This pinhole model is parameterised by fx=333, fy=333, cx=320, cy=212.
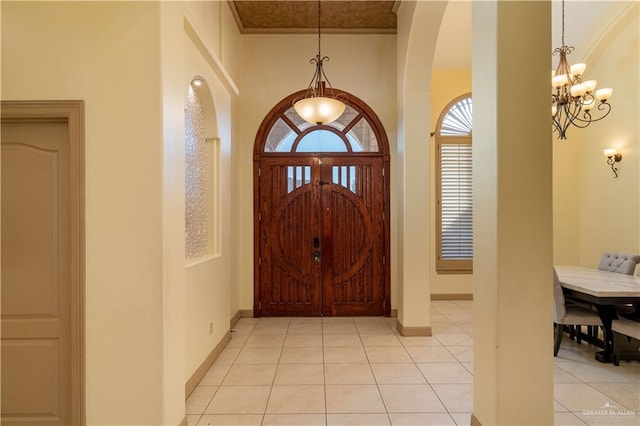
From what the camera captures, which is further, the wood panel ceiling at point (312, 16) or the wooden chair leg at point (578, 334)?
the wood panel ceiling at point (312, 16)

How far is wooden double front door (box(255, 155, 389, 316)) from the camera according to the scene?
5.17 meters

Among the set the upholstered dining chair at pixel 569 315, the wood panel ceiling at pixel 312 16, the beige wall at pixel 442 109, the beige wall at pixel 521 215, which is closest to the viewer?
the beige wall at pixel 521 215

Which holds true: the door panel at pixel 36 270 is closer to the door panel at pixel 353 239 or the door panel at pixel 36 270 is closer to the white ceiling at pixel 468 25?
the door panel at pixel 353 239

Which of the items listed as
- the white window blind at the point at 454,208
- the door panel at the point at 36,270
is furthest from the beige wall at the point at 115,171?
the white window blind at the point at 454,208

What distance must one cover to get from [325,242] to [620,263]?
3.96 meters

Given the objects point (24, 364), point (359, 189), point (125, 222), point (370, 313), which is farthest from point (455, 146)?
point (24, 364)

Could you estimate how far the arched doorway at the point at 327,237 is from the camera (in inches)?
204

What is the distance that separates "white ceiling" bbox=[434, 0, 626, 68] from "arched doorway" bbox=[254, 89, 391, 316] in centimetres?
164

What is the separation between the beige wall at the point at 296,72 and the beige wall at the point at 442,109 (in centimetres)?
136

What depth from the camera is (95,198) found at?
2082 millimetres

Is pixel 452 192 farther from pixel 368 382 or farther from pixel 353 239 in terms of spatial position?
pixel 368 382

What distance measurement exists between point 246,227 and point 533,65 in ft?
13.7

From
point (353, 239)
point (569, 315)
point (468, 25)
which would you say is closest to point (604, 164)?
point (468, 25)

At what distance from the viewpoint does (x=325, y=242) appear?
5172 mm
